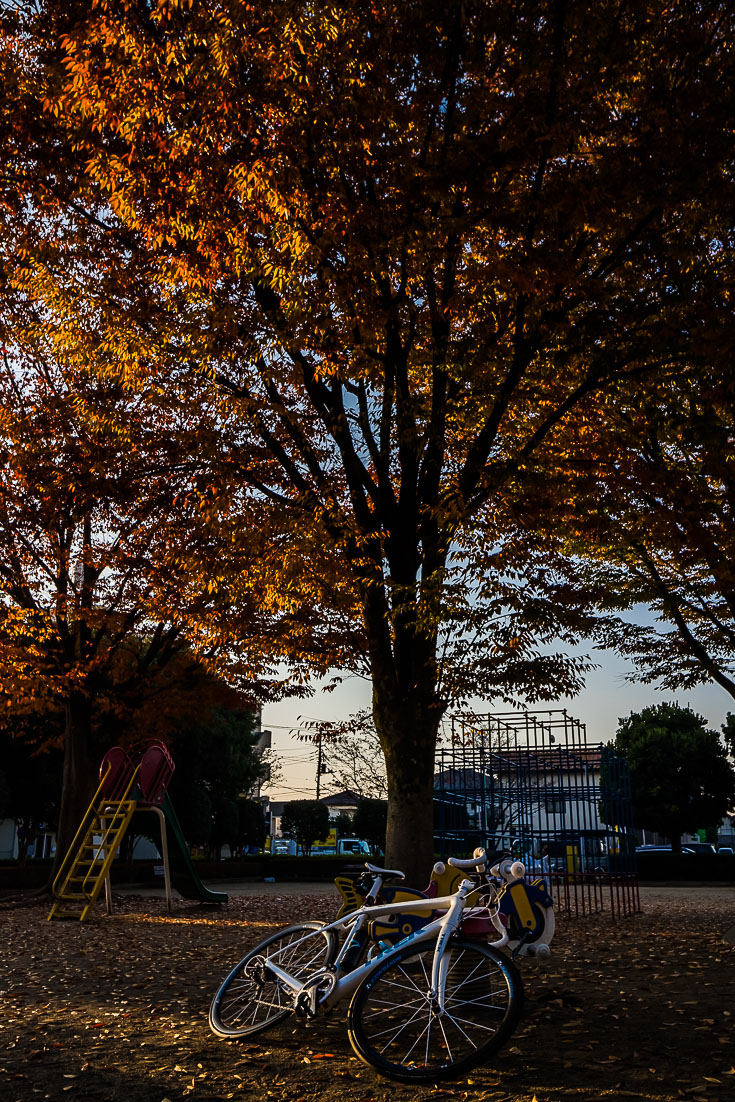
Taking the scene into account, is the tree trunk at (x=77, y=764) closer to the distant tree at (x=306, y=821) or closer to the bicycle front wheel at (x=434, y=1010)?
the bicycle front wheel at (x=434, y=1010)

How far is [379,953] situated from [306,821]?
3853 cm

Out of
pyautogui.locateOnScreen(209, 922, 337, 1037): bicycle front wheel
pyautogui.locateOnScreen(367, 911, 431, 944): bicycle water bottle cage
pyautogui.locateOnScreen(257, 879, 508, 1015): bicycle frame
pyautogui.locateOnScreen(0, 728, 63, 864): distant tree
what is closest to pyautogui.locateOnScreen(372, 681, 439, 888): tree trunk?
pyautogui.locateOnScreen(209, 922, 337, 1037): bicycle front wheel

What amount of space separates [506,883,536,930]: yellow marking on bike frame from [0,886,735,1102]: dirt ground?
644 mm

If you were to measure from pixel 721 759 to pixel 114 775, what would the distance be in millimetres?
32645

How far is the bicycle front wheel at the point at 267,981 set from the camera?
17.4ft

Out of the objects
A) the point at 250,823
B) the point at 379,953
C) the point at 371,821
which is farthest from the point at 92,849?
the point at 250,823

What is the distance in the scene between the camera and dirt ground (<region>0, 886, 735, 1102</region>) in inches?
175

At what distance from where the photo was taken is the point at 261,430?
9.91m

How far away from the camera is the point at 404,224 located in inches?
318

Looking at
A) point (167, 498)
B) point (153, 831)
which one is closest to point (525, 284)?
point (167, 498)

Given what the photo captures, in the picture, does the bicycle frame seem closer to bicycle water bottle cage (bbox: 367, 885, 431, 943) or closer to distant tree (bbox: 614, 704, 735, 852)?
bicycle water bottle cage (bbox: 367, 885, 431, 943)

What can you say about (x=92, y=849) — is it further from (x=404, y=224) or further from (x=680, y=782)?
(x=680, y=782)

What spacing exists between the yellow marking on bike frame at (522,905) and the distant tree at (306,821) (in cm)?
3825

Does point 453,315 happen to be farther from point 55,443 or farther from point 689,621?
point 689,621
